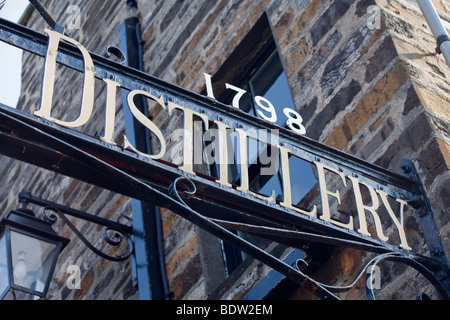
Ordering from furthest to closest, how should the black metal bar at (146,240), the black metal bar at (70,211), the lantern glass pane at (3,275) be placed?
1. the black metal bar at (146,240)
2. the black metal bar at (70,211)
3. the lantern glass pane at (3,275)

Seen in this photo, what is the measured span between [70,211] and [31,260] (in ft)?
2.94

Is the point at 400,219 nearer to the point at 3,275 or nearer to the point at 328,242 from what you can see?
the point at 328,242

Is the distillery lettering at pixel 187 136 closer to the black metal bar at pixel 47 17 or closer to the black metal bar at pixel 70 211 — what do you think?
the black metal bar at pixel 47 17

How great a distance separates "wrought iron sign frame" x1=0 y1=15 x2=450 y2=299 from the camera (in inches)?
114

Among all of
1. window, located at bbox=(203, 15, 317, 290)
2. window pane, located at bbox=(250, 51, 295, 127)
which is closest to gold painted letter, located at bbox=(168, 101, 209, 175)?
window, located at bbox=(203, 15, 317, 290)

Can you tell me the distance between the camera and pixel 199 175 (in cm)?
314

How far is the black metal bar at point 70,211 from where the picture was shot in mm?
5172

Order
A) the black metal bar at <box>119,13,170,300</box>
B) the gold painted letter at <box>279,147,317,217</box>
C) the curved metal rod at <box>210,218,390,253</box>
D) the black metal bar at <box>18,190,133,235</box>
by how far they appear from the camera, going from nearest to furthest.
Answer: the curved metal rod at <box>210,218,390,253</box>
the gold painted letter at <box>279,147,317,217</box>
the black metal bar at <box>18,190,133,235</box>
the black metal bar at <box>119,13,170,300</box>

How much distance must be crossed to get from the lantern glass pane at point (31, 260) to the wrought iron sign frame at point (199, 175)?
1509 mm

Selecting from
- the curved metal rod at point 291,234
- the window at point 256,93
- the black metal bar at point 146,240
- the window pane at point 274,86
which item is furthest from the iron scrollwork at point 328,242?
the black metal bar at point 146,240

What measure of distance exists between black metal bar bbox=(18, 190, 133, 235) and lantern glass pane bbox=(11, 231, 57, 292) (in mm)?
534

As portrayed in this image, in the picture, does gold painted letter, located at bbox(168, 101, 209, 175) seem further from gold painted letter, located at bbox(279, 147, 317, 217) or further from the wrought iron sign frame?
gold painted letter, located at bbox(279, 147, 317, 217)

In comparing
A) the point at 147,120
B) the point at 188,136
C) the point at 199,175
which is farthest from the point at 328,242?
the point at 147,120
